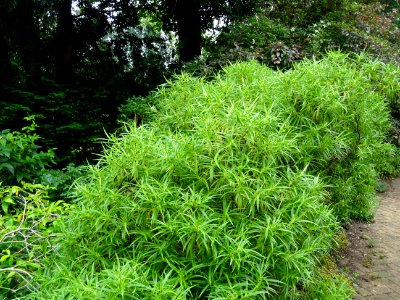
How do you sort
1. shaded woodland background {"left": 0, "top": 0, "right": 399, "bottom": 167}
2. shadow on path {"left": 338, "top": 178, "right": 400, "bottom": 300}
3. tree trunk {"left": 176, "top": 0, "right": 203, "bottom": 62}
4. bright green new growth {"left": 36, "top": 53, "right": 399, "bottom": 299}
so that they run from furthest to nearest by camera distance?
tree trunk {"left": 176, "top": 0, "right": 203, "bottom": 62}
shaded woodland background {"left": 0, "top": 0, "right": 399, "bottom": 167}
shadow on path {"left": 338, "top": 178, "right": 400, "bottom": 300}
bright green new growth {"left": 36, "top": 53, "right": 399, "bottom": 299}

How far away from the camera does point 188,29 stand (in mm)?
7223

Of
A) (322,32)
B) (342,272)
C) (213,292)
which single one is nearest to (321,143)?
(213,292)

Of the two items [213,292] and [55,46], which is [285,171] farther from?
[55,46]

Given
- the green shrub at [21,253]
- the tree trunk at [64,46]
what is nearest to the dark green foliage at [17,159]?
the green shrub at [21,253]

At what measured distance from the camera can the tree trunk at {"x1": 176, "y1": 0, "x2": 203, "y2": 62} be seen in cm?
698

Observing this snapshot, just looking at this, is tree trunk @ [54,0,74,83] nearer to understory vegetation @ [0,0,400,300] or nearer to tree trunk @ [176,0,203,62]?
understory vegetation @ [0,0,400,300]

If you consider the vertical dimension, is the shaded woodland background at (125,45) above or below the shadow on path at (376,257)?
above

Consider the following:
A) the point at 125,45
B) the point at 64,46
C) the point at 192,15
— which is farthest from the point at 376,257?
the point at 64,46

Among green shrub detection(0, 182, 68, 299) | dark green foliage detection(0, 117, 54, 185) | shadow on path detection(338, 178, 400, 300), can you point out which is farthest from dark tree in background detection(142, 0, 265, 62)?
green shrub detection(0, 182, 68, 299)

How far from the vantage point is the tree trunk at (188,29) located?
698cm

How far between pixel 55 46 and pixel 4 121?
7.83ft

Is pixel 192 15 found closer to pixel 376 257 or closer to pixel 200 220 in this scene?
pixel 376 257

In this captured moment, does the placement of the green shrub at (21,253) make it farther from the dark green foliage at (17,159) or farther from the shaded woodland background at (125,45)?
the shaded woodland background at (125,45)

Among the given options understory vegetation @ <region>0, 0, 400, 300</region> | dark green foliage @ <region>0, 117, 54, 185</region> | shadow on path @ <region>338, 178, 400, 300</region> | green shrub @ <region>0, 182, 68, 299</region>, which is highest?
understory vegetation @ <region>0, 0, 400, 300</region>
